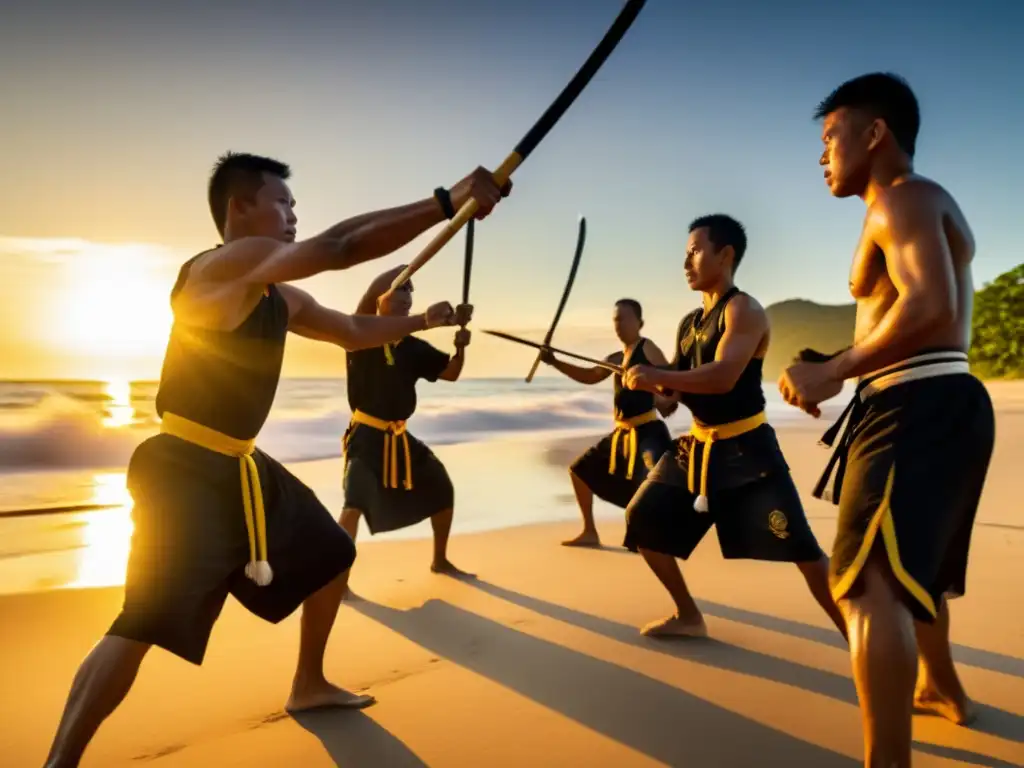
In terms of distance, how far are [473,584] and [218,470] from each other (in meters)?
2.37

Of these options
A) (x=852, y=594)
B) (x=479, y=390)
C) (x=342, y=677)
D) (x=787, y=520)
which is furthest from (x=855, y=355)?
(x=479, y=390)

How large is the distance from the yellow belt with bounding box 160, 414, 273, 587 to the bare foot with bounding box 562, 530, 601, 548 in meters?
3.37

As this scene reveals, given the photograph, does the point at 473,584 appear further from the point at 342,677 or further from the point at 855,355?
the point at 855,355

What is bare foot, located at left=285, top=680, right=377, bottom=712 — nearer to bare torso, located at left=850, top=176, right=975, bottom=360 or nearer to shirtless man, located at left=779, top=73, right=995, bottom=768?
shirtless man, located at left=779, top=73, right=995, bottom=768

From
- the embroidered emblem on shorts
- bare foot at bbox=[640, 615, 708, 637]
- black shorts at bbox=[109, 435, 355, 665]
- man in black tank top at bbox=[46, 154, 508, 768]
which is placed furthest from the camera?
bare foot at bbox=[640, 615, 708, 637]

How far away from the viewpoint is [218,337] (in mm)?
2381

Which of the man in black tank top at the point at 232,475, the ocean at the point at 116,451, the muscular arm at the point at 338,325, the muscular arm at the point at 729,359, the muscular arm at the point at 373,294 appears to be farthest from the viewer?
the ocean at the point at 116,451

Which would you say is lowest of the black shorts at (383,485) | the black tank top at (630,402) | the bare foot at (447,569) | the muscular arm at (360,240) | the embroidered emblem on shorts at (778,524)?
the bare foot at (447,569)

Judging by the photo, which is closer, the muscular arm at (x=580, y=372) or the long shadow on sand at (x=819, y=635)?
the long shadow on sand at (x=819, y=635)

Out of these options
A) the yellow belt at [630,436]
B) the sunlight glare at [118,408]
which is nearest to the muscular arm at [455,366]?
the yellow belt at [630,436]

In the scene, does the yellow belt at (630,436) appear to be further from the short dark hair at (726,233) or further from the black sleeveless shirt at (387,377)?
the short dark hair at (726,233)

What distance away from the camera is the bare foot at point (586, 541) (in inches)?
220

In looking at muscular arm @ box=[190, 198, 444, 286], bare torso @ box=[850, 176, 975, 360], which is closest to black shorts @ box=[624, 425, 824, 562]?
bare torso @ box=[850, 176, 975, 360]

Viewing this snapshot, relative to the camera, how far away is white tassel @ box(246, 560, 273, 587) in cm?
239
